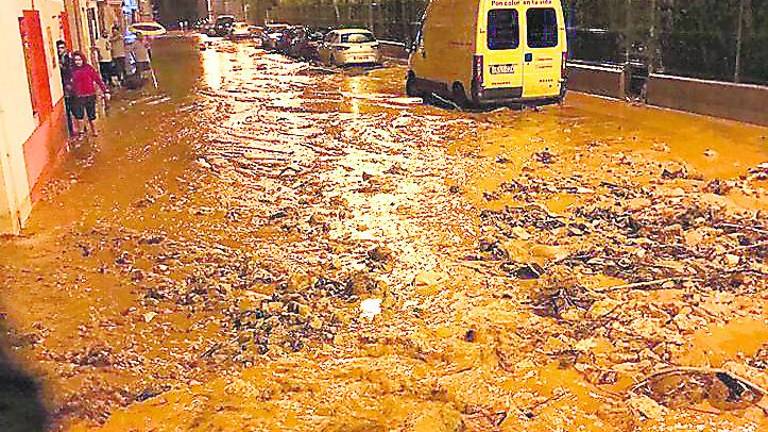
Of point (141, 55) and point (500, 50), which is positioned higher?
point (500, 50)

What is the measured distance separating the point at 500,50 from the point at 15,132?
9220mm

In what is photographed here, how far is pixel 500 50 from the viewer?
47.2ft

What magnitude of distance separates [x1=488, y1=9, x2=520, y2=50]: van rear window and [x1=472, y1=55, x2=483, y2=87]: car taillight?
332 millimetres

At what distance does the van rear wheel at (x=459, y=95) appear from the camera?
15423mm

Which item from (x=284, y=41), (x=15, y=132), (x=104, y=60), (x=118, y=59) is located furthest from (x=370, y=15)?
(x=15, y=132)

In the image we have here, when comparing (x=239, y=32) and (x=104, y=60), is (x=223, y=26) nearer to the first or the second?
(x=239, y=32)

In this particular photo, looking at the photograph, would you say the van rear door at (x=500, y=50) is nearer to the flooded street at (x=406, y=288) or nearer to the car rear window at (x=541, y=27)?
the car rear window at (x=541, y=27)

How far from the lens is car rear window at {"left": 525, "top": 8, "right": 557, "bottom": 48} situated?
14445 millimetres

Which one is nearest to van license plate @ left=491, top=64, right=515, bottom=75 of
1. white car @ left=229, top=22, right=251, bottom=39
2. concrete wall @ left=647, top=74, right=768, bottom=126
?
concrete wall @ left=647, top=74, right=768, bottom=126

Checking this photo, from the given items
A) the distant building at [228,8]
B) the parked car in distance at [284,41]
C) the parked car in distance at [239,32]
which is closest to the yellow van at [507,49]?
the parked car in distance at [284,41]

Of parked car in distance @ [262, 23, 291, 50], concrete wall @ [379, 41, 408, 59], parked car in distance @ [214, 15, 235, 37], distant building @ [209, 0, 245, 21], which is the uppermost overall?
distant building @ [209, 0, 245, 21]

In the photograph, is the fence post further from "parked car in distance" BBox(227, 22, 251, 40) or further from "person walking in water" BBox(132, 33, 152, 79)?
"parked car in distance" BBox(227, 22, 251, 40)

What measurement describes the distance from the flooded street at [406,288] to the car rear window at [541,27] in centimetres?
291

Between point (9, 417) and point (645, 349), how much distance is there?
14.0 feet
